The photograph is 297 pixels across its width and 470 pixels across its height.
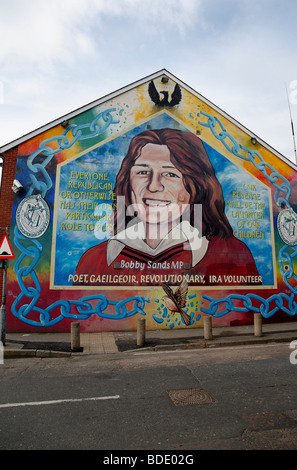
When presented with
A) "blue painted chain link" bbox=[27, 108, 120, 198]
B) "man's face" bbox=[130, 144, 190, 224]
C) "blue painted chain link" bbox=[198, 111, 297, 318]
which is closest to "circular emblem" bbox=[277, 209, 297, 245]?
"blue painted chain link" bbox=[198, 111, 297, 318]

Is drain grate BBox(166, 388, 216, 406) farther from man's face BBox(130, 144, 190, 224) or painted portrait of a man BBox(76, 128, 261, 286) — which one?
man's face BBox(130, 144, 190, 224)

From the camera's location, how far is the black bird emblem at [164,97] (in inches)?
582

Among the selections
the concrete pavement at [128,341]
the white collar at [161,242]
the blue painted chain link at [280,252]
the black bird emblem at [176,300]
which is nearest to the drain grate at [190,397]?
the concrete pavement at [128,341]

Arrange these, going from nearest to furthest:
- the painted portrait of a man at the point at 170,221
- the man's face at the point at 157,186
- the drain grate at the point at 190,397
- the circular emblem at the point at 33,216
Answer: the drain grate at the point at 190,397, the circular emblem at the point at 33,216, the painted portrait of a man at the point at 170,221, the man's face at the point at 157,186

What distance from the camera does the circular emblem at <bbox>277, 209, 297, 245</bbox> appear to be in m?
15.5

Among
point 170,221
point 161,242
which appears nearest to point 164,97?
point 170,221

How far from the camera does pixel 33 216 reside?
12688mm

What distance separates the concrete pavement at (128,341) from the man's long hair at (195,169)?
435cm

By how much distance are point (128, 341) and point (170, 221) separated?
5336mm

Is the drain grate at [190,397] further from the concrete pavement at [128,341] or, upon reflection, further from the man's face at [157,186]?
→ the man's face at [157,186]

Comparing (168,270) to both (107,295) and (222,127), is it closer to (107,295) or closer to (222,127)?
(107,295)

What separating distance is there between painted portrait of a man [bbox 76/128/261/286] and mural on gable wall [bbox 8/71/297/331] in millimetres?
44
